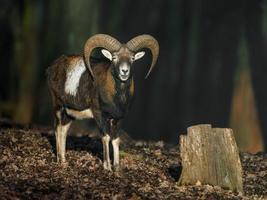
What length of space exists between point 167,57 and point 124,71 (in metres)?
17.0

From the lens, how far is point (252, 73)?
29.4 meters

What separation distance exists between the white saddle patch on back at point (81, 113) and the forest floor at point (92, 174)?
90cm

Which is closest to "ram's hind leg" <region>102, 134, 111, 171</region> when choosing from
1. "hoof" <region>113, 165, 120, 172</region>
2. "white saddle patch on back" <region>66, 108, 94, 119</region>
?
"hoof" <region>113, 165, 120, 172</region>

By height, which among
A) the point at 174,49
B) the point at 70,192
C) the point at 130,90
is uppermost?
the point at 174,49

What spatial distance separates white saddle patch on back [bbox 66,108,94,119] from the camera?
61.3ft

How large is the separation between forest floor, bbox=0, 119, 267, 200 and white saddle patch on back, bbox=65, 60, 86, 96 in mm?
1447

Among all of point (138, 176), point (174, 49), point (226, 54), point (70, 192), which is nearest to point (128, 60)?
point (138, 176)

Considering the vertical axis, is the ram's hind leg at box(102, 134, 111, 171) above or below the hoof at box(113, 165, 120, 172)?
above

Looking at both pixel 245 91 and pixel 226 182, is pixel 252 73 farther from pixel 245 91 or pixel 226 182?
pixel 226 182

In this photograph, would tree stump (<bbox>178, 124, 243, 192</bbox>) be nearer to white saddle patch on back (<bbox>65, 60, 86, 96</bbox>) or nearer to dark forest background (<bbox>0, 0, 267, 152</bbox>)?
white saddle patch on back (<bbox>65, 60, 86, 96</bbox>)

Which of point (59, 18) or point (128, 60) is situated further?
point (59, 18)

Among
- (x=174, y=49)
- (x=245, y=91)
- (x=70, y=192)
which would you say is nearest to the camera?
(x=70, y=192)

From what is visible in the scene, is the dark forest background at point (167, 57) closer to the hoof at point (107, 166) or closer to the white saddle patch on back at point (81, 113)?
the white saddle patch on back at point (81, 113)

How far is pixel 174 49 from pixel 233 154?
17.9 metres
